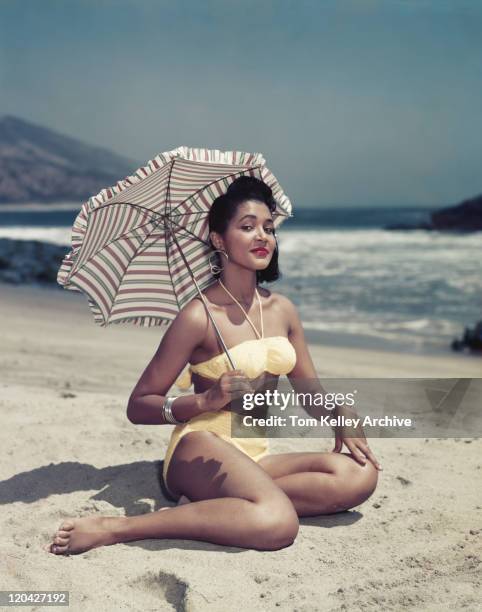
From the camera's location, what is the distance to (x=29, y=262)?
13305mm

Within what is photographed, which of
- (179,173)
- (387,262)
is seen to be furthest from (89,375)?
(387,262)

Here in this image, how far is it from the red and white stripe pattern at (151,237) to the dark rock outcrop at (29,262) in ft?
29.3

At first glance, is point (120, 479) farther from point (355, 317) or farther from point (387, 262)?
point (387, 262)

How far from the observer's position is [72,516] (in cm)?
316

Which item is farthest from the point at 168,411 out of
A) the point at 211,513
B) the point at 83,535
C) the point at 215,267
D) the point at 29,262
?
the point at 29,262

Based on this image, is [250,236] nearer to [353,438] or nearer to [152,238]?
[152,238]

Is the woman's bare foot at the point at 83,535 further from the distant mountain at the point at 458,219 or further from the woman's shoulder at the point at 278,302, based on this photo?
the distant mountain at the point at 458,219

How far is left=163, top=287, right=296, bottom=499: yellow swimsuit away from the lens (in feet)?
9.88

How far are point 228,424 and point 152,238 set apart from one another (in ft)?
3.00

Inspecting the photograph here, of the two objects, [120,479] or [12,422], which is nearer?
[120,479]

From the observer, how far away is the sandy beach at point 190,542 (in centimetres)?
247

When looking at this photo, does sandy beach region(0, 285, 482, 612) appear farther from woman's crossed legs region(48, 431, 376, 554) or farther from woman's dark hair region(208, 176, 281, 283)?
woman's dark hair region(208, 176, 281, 283)

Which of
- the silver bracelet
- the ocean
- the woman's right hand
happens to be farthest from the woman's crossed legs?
the ocean

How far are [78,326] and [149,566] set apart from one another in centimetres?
606
